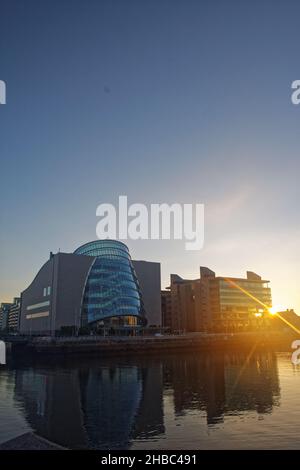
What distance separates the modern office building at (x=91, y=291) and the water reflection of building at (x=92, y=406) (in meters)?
73.6

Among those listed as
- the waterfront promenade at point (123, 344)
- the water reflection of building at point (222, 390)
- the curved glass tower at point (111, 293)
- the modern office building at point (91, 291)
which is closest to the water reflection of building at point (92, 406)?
the water reflection of building at point (222, 390)

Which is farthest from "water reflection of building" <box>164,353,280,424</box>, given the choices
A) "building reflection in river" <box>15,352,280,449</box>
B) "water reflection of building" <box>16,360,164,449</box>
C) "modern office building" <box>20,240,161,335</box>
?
"modern office building" <box>20,240,161,335</box>

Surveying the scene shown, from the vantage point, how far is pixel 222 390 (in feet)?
131

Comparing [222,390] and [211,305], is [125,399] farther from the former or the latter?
[211,305]

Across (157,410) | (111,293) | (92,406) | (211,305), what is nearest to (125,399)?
(92,406)

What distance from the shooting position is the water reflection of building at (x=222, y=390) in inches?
1232

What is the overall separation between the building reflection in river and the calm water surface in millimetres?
64

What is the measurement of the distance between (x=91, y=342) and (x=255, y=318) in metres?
121

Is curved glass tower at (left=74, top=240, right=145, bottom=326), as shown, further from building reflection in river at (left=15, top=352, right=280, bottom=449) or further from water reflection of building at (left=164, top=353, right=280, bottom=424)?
water reflection of building at (left=164, top=353, right=280, bottom=424)

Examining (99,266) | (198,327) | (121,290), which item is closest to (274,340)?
(198,327)

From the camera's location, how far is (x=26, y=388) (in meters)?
43.6

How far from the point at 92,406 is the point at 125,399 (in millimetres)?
4218

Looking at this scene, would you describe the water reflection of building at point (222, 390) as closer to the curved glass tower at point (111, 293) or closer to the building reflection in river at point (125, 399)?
the building reflection in river at point (125, 399)

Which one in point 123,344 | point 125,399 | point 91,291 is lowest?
point 125,399
